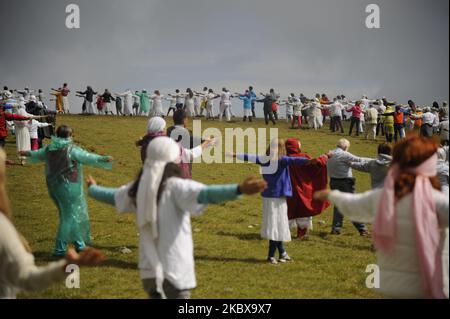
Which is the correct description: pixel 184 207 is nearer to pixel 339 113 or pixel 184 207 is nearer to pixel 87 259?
pixel 87 259

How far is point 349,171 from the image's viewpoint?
1179 centimetres

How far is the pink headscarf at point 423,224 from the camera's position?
4273 mm

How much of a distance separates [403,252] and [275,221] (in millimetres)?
4846

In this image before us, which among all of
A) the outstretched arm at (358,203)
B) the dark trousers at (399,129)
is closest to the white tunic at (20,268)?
the outstretched arm at (358,203)

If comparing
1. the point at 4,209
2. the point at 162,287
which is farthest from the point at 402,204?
the point at 4,209

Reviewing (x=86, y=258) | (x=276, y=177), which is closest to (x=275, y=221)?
(x=276, y=177)

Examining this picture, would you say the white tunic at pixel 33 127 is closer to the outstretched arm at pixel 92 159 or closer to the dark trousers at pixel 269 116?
the outstretched arm at pixel 92 159

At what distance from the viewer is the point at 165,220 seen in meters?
4.97

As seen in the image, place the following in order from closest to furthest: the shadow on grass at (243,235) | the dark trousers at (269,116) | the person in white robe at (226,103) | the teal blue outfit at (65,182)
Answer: the teal blue outfit at (65,182) → the shadow on grass at (243,235) → the dark trousers at (269,116) → the person in white robe at (226,103)

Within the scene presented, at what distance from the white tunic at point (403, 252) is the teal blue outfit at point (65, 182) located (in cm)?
591

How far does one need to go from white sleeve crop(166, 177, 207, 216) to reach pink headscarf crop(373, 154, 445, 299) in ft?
5.16

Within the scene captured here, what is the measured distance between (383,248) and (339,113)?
28.0 meters

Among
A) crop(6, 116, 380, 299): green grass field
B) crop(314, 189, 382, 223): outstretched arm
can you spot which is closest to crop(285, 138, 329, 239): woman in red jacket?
crop(6, 116, 380, 299): green grass field

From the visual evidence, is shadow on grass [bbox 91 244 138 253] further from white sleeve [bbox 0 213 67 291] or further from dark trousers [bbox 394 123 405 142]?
dark trousers [bbox 394 123 405 142]
